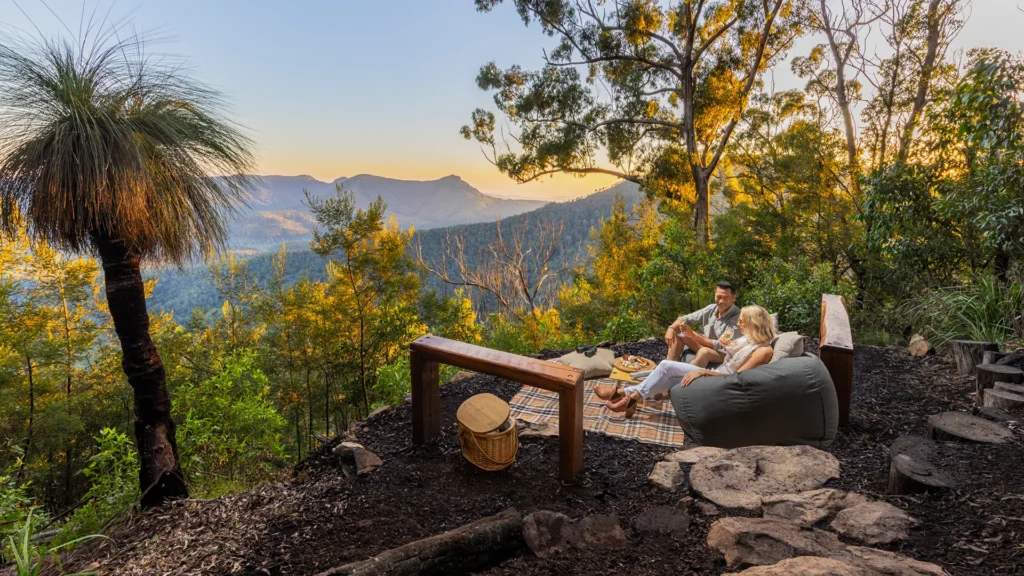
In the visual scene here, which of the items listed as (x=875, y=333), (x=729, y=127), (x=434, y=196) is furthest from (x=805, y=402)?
(x=434, y=196)

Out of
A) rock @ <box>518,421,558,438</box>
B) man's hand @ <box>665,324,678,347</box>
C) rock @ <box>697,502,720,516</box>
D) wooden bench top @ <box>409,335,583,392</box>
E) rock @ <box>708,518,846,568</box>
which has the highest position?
wooden bench top @ <box>409,335,583,392</box>

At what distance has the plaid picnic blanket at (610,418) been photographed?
3.25 m

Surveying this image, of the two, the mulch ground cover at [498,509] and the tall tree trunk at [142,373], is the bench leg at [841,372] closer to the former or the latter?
the mulch ground cover at [498,509]

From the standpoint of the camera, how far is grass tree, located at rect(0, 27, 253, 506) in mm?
2293

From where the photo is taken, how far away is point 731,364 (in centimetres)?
333

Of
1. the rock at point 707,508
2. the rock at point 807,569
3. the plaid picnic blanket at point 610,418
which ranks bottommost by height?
the plaid picnic blanket at point 610,418

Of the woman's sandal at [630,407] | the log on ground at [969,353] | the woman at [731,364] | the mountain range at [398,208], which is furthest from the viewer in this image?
the mountain range at [398,208]

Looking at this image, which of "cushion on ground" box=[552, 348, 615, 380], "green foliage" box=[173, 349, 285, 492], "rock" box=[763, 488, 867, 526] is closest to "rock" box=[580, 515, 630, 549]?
"rock" box=[763, 488, 867, 526]

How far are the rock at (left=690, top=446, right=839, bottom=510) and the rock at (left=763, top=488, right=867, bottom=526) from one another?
8 cm

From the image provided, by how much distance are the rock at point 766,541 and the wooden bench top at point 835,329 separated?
64.6 inches

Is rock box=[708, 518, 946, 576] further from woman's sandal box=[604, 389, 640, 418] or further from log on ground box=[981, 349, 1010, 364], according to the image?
log on ground box=[981, 349, 1010, 364]

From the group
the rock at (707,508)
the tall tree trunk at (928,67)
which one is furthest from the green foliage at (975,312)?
the tall tree trunk at (928,67)

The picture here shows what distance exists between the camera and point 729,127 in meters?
10.1

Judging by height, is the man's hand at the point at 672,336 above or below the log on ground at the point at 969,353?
→ above
